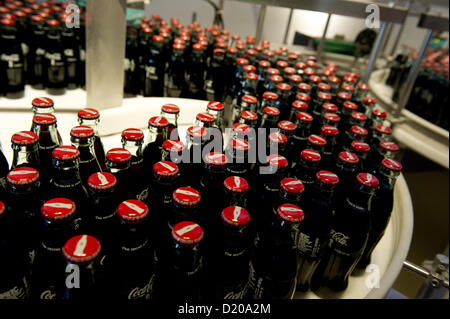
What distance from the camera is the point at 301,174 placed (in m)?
0.77

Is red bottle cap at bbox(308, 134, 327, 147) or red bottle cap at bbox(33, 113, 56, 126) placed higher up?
red bottle cap at bbox(308, 134, 327, 147)

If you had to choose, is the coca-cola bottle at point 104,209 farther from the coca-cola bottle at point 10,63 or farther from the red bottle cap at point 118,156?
the coca-cola bottle at point 10,63

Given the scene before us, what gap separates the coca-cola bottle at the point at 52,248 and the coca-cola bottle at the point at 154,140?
280 millimetres

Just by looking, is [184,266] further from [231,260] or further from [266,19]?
[266,19]

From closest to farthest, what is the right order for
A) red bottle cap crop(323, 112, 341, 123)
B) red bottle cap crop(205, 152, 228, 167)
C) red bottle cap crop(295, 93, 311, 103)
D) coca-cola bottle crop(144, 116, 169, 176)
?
1. red bottle cap crop(205, 152, 228, 167)
2. coca-cola bottle crop(144, 116, 169, 176)
3. red bottle cap crop(323, 112, 341, 123)
4. red bottle cap crop(295, 93, 311, 103)

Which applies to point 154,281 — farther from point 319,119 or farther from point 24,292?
point 319,119

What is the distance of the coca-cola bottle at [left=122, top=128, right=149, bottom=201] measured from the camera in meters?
0.70

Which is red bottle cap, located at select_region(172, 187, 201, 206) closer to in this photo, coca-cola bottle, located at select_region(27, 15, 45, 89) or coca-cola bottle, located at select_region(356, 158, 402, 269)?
coca-cola bottle, located at select_region(356, 158, 402, 269)

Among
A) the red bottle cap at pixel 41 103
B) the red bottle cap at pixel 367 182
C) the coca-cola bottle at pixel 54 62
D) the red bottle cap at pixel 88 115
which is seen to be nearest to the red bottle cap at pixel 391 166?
the red bottle cap at pixel 367 182

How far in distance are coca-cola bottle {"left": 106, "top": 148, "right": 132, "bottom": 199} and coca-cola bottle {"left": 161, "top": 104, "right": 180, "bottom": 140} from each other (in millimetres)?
196

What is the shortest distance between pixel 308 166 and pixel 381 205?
0.76 ft

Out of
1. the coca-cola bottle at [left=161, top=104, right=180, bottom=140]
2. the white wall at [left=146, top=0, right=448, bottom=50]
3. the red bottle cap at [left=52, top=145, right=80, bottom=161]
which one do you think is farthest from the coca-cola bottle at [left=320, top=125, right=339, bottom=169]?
the white wall at [left=146, top=0, right=448, bottom=50]

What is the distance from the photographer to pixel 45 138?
73 centimetres

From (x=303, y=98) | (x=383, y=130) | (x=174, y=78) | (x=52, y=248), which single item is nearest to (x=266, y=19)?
(x=174, y=78)
